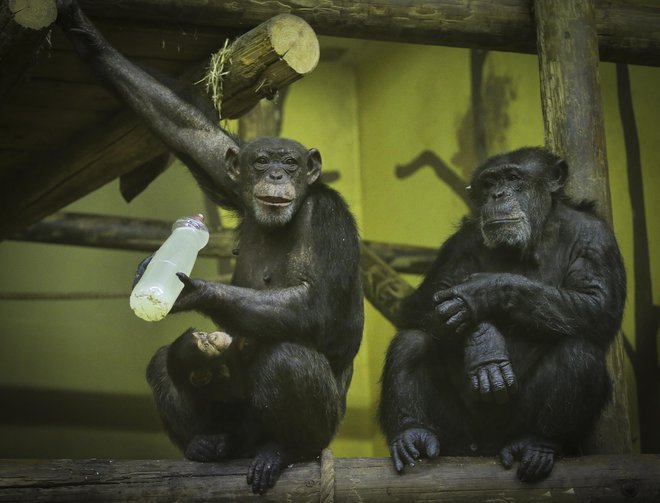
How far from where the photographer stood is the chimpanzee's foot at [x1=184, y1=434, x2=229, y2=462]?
15.0 feet

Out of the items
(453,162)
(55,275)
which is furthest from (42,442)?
(453,162)

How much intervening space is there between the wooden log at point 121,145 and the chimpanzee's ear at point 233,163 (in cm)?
43

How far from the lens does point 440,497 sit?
14.5ft

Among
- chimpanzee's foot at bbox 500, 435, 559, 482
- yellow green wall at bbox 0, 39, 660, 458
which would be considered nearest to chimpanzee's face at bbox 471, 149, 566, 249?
chimpanzee's foot at bbox 500, 435, 559, 482

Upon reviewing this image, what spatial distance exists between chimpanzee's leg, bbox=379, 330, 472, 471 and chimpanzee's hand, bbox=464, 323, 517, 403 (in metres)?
0.31

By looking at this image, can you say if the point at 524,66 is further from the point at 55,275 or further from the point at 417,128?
the point at 55,275

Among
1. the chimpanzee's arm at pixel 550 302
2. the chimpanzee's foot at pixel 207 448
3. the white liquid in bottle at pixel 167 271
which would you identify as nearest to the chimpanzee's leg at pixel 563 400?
the chimpanzee's arm at pixel 550 302

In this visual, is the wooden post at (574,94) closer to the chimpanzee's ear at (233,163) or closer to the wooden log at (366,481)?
the wooden log at (366,481)

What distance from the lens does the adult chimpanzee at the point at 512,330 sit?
4.70 meters

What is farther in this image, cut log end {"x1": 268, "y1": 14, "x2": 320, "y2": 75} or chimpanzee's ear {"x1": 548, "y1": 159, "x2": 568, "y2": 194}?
chimpanzee's ear {"x1": 548, "y1": 159, "x2": 568, "y2": 194}

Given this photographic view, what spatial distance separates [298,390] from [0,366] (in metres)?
5.14

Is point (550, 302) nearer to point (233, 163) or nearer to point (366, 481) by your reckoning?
point (366, 481)

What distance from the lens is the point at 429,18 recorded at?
19.3 ft

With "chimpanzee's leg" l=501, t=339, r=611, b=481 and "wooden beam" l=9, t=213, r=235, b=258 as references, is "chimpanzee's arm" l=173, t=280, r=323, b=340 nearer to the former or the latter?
"chimpanzee's leg" l=501, t=339, r=611, b=481
